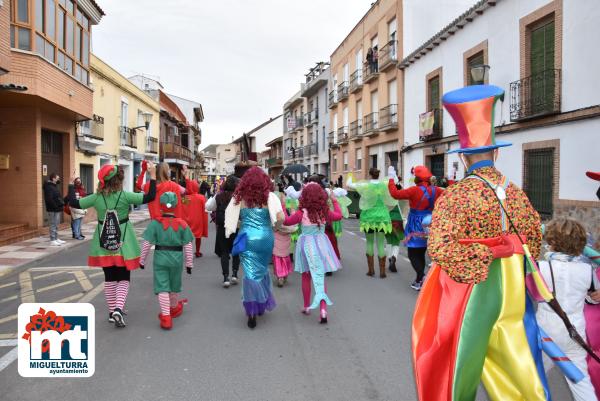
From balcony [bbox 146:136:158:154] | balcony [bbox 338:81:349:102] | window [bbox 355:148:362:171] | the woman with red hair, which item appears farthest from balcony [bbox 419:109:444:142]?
balcony [bbox 146:136:158:154]

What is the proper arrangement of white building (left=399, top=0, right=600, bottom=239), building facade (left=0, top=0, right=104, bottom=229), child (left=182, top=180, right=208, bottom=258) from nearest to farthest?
child (left=182, top=180, right=208, bottom=258) < white building (left=399, top=0, right=600, bottom=239) < building facade (left=0, top=0, right=104, bottom=229)

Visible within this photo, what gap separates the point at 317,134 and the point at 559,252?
126 ft

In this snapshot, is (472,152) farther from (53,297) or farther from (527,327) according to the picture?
(53,297)

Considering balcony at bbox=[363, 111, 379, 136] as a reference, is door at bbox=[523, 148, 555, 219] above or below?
below

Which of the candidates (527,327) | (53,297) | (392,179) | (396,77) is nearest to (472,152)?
(527,327)

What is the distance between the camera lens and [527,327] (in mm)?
2469

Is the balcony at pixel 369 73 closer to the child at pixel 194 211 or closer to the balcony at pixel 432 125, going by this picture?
the balcony at pixel 432 125

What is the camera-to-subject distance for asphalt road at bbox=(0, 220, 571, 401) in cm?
350

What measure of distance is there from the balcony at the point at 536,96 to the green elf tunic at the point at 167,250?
1021 centimetres

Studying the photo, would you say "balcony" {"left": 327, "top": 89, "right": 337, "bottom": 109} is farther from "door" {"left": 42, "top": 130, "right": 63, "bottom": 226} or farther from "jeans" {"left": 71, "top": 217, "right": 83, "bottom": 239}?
"jeans" {"left": 71, "top": 217, "right": 83, "bottom": 239}

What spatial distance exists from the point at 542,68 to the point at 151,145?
2406 centimetres

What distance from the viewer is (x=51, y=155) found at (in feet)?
50.5

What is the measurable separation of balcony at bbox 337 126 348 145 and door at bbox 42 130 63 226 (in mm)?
18680

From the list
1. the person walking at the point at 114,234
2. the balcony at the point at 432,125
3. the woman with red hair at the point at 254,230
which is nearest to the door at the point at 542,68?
the balcony at the point at 432,125
